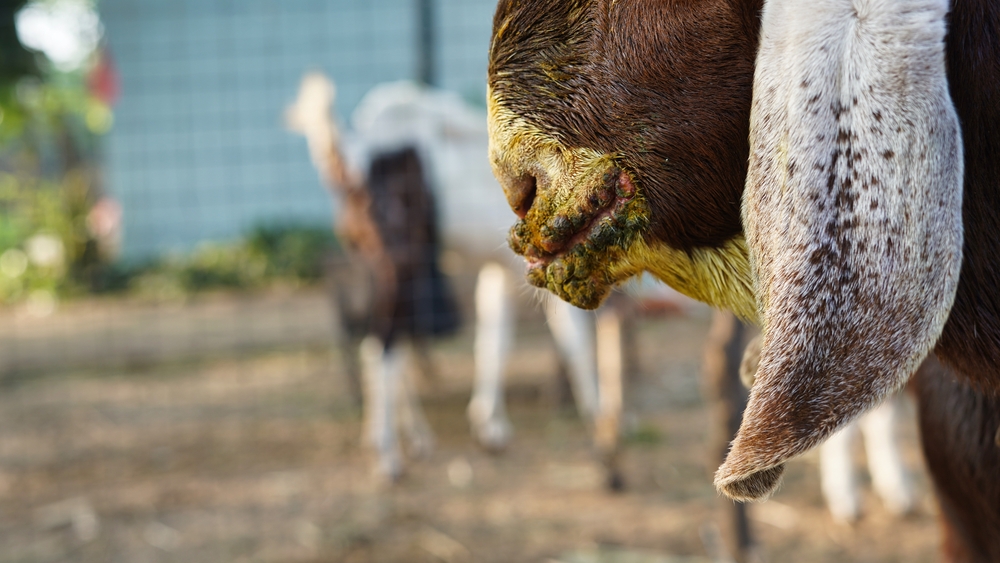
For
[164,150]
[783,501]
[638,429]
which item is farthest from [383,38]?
[783,501]

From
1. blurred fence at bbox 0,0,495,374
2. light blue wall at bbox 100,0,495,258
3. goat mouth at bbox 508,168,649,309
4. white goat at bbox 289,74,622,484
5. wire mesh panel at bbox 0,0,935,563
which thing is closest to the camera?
goat mouth at bbox 508,168,649,309

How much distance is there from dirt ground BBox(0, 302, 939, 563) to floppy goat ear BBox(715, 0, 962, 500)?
10.5 ft

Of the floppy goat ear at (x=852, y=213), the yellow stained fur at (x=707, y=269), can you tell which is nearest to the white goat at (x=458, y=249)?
the yellow stained fur at (x=707, y=269)

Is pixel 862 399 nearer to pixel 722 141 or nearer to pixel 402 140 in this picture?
pixel 722 141

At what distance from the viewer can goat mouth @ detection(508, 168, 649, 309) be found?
48.4 inches

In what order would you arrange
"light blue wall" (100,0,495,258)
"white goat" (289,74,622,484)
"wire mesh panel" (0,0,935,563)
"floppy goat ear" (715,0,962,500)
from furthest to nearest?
"light blue wall" (100,0,495,258)
"white goat" (289,74,622,484)
"wire mesh panel" (0,0,935,563)
"floppy goat ear" (715,0,962,500)

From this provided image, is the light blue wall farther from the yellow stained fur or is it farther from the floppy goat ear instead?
the floppy goat ear

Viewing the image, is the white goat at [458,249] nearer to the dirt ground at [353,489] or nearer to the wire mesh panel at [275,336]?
the wire mesh panel at [275,336]

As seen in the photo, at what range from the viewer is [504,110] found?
1.29m

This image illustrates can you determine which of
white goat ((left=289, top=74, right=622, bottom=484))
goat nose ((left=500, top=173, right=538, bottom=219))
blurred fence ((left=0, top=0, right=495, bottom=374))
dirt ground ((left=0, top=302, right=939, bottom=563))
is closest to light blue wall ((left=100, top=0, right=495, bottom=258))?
blurred fence ((left=0, top=0, right=495, bottom=374))

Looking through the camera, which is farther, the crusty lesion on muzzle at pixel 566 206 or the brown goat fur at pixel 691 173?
the crusty lesion on muzzle at pixel 566 206

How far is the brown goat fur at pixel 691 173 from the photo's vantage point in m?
0.96

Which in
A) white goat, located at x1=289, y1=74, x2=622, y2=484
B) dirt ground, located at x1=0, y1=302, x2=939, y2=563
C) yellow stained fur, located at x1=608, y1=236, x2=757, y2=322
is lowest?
dirt ground, located at x1=0, y1=302, x2=939, y2=563

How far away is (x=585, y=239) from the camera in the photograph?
1.28 metres
